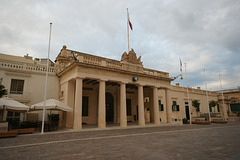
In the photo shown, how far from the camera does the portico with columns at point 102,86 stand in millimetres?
14523

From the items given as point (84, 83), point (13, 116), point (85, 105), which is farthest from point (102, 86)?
point (13, 116)

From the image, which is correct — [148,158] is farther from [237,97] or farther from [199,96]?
[237,97]

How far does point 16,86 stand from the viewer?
1574cm

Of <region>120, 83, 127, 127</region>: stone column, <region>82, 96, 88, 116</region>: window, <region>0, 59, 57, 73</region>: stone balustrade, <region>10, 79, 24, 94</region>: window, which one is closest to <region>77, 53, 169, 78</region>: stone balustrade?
<region>120, 83, 127, 127</region>: stone column

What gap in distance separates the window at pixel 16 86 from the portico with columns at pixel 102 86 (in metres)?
3.88

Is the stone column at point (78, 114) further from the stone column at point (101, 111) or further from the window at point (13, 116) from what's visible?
the window at point (13, 116)

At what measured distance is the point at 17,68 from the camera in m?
16.0

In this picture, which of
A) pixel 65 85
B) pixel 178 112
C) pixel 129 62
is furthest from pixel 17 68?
pixel 178 112

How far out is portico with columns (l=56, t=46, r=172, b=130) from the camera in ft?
47.6

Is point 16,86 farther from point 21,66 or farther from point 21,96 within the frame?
point 21,66

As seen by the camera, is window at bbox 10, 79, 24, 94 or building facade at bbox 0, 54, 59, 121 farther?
window at bbox 10, 79, 24, 94

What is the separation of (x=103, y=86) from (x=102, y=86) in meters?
0.11

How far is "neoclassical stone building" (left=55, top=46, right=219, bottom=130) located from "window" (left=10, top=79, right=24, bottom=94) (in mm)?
3858

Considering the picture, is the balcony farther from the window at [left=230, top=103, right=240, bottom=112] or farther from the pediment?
the window at [left=230, top=103, right=240, bottom=112]
